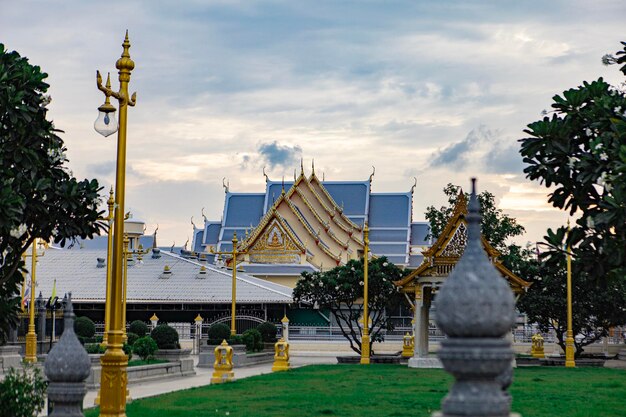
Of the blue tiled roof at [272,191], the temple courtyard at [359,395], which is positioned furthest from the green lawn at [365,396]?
the blue tiled roof at [272,191]

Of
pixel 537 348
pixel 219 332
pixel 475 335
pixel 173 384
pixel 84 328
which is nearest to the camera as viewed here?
pixel 475 335

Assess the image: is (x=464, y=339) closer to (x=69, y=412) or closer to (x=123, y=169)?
(x=69, y=412)

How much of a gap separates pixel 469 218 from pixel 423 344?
29.8 meters

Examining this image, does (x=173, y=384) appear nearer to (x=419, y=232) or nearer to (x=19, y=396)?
(x=19, y=396)

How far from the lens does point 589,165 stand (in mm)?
14680

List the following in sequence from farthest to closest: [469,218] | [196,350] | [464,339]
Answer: [196,350]
[469,218]
[464,339]

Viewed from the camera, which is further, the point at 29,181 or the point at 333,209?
the point at 333,209

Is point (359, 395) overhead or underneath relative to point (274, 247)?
underneath

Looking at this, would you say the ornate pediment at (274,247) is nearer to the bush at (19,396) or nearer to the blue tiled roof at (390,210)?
the blue tiled roof at (390,210)

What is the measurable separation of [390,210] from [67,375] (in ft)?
208

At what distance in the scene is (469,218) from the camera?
6.34 meters

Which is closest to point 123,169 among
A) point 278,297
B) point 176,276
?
point 278,297

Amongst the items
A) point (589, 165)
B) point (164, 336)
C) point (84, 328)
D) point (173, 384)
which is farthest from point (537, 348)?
point (589, 165)

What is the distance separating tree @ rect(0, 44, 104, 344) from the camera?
1494 cm
